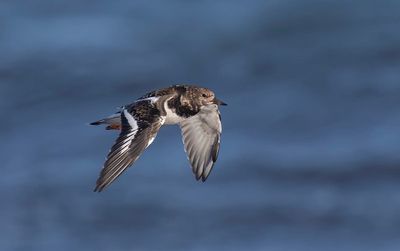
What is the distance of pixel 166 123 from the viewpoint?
563 cm

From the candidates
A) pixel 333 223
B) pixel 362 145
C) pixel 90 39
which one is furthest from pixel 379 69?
pixel 333 223

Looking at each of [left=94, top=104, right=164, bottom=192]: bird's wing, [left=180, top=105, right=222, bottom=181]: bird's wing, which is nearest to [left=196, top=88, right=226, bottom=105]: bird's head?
[left=180, top=105, right=222, bottom=181]: bird's wing

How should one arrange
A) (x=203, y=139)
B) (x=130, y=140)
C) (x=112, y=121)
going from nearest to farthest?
(x=130, y=140), (x=112, y=121), (x=203, y=139)

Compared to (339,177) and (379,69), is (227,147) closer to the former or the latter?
(339,177)

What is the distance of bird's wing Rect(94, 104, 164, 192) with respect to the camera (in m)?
5.11

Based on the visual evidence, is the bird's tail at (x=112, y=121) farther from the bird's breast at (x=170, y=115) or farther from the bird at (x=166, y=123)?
the bird's breast at (x=170, y=115)

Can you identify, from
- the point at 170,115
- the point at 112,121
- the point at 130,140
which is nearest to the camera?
the point at 130,140

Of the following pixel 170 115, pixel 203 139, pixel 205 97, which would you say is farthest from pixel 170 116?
pixel 203 139

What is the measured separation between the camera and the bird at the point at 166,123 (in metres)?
5.16

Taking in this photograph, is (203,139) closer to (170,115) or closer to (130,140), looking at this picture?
(170,115)

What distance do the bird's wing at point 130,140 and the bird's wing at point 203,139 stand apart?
516 mm

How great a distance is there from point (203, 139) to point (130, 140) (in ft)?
2.64

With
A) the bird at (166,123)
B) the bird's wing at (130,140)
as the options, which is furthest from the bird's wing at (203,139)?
the bird's wing at (130,140)

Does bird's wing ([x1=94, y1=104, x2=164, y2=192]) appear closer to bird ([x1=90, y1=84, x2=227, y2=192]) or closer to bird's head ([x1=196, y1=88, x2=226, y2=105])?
bird ([x1=90, y1=84, x2=227, y2=192])
